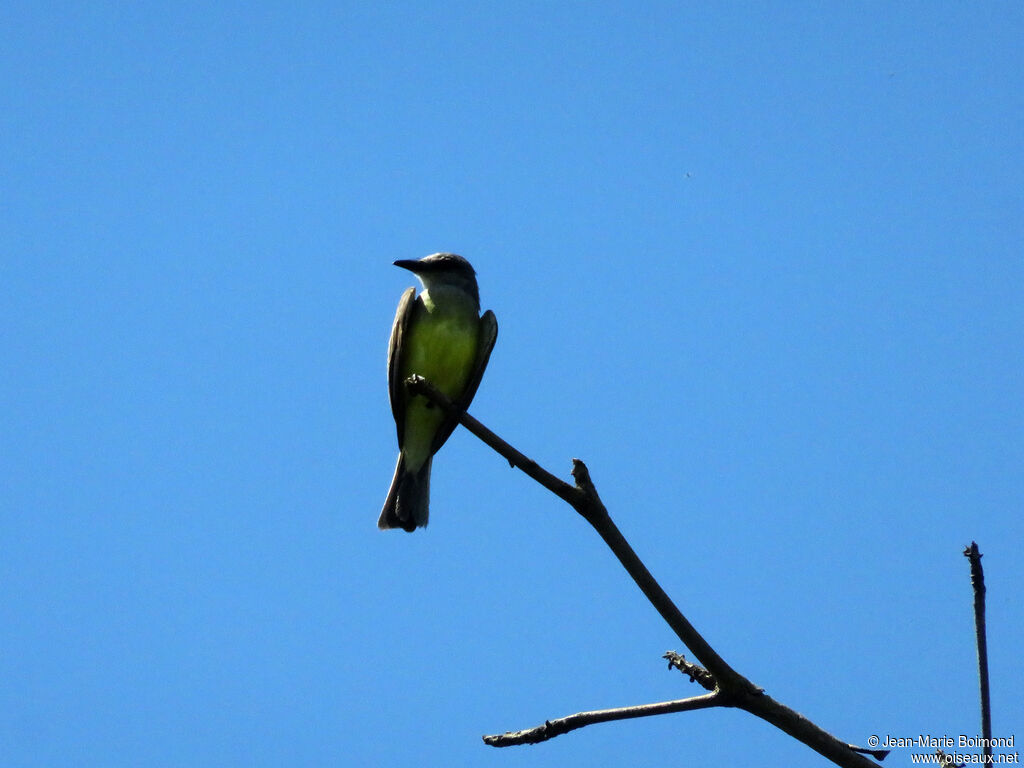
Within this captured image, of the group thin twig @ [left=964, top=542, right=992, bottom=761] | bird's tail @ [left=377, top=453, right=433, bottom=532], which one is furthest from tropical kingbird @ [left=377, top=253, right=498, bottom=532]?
thin twig @ [left=964, top=542, right=992, bottom=761]

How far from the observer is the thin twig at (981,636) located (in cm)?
299

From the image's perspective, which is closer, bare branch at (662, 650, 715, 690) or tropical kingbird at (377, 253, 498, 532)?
bare branch at (662, 650, 715, 690)

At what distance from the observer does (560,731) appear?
3.76 m

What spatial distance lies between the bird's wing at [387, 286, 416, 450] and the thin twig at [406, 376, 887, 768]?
4.58 m

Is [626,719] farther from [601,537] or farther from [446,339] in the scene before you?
[446,339]

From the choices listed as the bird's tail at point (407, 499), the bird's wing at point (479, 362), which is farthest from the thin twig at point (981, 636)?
the bird's wing at point (479, 362)

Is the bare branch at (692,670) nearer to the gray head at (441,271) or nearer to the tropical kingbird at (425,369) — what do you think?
the tropical kingbird at (425,369)

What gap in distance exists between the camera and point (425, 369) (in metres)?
8.41

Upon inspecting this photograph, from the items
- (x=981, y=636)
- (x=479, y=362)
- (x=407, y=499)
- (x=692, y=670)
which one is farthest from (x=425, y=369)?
A: (x=981, y=636)

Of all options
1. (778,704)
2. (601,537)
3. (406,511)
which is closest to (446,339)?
(406,511)

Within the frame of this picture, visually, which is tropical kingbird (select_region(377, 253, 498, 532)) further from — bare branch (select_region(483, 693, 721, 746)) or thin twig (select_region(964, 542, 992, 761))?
thin twig (select_region(964, 542, 992, 761))

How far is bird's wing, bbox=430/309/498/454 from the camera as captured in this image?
8656 mm

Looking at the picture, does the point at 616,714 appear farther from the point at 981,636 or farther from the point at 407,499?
the point at 407,499

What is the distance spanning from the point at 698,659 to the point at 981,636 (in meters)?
0.91
